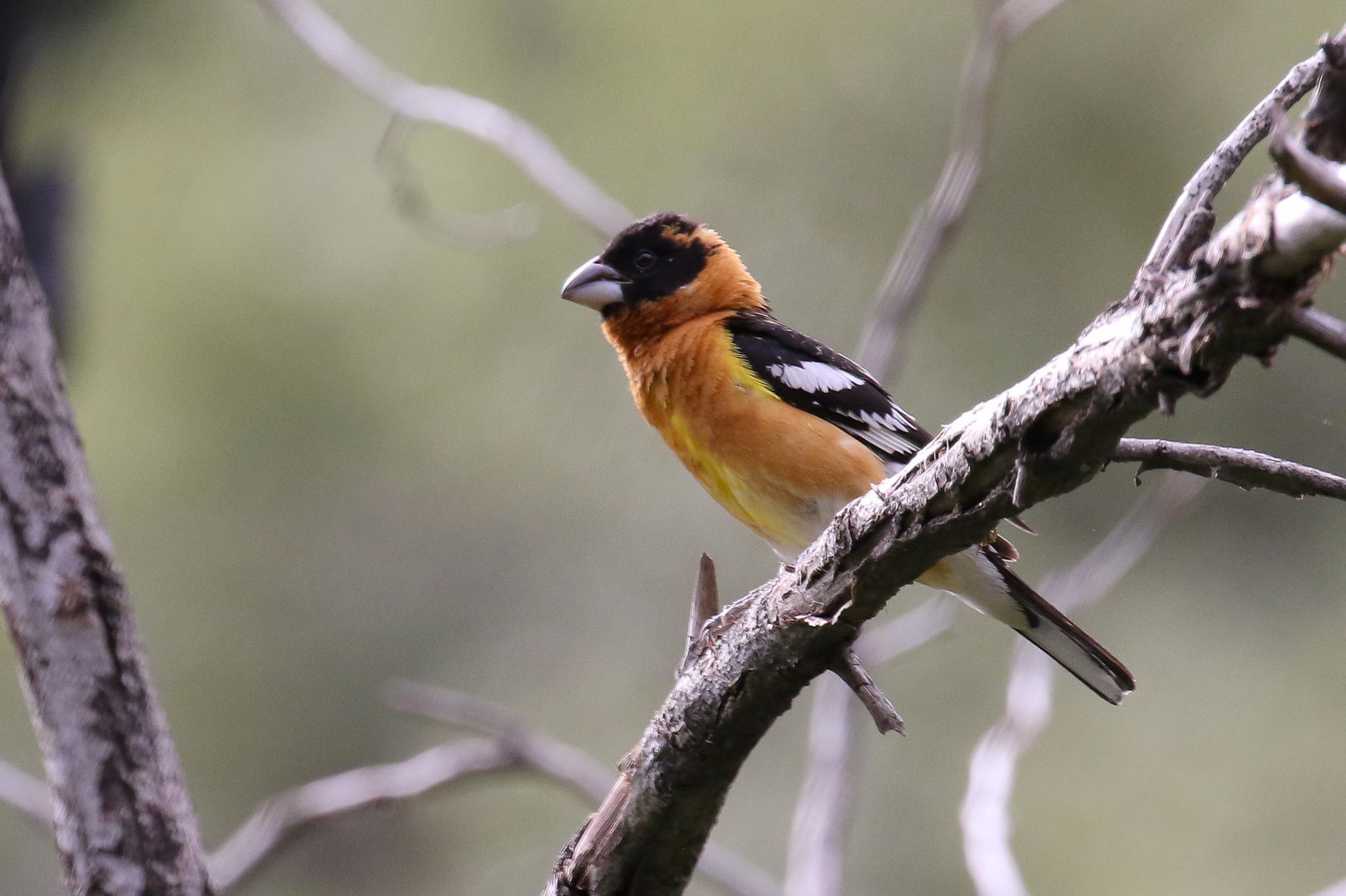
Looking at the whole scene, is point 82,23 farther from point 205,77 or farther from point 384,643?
point 384,643

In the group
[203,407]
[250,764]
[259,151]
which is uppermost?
[259,151]

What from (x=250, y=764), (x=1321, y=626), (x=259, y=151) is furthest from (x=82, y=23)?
(x=1321, y=626)

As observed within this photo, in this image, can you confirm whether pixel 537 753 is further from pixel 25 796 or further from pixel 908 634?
pixel 908 634

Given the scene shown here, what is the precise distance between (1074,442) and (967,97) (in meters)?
2.78

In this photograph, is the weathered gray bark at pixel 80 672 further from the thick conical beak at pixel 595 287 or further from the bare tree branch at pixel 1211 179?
the bare tree branch at pixel 1211 179

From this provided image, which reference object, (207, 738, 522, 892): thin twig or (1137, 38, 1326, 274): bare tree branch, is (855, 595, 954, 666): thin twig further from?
(1137, 38, 1326, 274): bare tree branch

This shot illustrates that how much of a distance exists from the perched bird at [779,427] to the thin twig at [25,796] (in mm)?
2030

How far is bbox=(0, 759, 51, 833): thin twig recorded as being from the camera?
351 cm

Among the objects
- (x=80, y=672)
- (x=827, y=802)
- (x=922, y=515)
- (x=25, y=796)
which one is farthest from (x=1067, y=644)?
(x=25, y=796)

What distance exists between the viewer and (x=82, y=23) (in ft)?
27.4

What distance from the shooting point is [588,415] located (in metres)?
10.2

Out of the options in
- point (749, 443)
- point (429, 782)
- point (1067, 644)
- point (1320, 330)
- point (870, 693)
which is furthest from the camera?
point (749, 443)

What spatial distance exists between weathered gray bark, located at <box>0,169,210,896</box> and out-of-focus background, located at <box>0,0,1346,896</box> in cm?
541

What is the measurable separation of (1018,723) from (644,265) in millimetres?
1933
